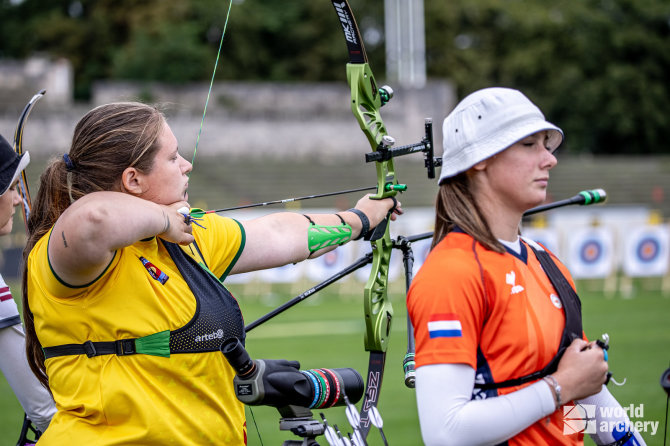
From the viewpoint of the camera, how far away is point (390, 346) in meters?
8.07

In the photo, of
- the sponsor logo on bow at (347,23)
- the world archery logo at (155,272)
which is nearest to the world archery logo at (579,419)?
the world archery logo at (155,272)

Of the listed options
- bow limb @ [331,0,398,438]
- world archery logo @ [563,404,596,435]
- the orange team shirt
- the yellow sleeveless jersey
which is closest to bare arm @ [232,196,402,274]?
bow limb @ [331,0,398,438]

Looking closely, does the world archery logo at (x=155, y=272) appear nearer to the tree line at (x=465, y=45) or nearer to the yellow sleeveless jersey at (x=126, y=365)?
the yellow sleeveless jersey at (x=126, y=365)

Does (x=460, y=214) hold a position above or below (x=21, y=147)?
below

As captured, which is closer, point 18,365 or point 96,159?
point 96,159

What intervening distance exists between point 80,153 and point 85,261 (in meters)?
0.35

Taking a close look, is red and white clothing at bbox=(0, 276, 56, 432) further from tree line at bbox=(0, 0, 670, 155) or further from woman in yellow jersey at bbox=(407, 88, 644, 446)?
tree line at bbox=(0, 0, 670, 155)

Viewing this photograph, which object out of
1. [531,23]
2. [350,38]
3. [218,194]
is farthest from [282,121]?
[350,38]

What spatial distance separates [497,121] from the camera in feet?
5.88

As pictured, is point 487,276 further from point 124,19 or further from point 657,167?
point 124,19

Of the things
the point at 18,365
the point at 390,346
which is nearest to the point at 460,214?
the point at 18,365

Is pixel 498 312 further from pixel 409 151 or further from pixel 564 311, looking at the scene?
pixel 409 151

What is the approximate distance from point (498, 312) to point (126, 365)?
84cm

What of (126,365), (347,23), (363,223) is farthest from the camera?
(347,23)
